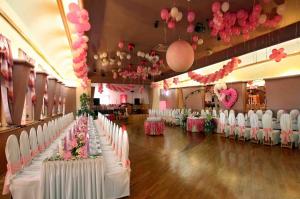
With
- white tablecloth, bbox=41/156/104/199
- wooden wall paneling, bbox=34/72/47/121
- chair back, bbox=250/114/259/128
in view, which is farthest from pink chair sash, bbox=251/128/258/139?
wooden wall paneling, bbox=34/72/47/121

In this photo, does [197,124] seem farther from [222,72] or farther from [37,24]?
[37,24]

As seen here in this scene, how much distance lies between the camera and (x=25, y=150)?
3537 mm

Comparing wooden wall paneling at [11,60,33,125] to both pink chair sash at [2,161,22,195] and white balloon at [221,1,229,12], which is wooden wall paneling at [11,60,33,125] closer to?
pink chair sash at [2,161,22,195]

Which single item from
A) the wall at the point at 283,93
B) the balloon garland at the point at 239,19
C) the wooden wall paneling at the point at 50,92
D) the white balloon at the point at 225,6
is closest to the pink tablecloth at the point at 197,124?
the wall at the point at 283,93

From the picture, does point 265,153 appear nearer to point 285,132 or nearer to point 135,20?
point 285,132

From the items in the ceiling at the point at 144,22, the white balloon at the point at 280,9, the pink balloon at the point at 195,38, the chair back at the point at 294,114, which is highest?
the ceiling at the point at 144,22

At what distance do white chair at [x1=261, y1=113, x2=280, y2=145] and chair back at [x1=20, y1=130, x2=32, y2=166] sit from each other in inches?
274

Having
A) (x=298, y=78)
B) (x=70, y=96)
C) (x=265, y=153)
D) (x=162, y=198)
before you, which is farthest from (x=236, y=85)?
(x=70, y=96)

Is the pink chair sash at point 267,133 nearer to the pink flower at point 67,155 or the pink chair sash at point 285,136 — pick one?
the pink chair sash at point 285,136

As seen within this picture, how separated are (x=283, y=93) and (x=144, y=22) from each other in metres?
6.56

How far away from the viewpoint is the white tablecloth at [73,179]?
2717 millimetres

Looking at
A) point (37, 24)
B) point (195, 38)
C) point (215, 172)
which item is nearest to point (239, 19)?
point (195, 38)

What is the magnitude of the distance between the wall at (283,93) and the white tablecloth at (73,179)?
8.09m

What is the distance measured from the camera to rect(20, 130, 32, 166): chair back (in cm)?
341
